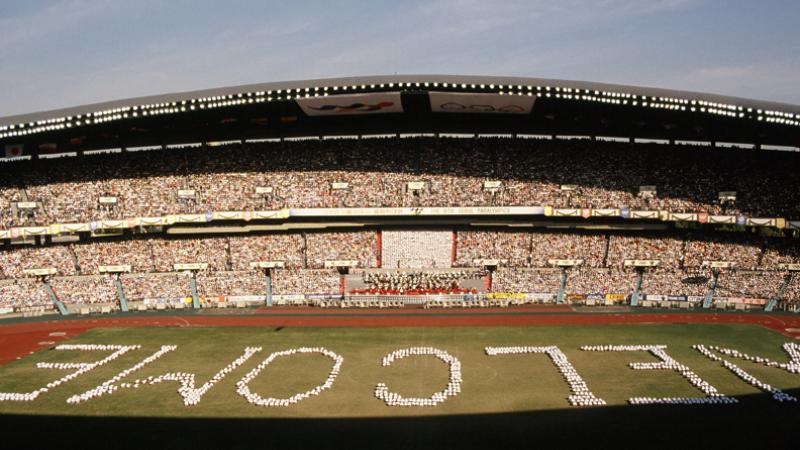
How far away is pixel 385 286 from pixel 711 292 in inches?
1126

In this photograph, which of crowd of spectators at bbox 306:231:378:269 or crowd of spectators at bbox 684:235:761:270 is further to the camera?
crowd of spectators at bbox 306:231:378:269

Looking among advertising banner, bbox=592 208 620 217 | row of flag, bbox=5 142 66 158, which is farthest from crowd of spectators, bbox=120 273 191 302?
advertising banner, bbox=592 208 620 217

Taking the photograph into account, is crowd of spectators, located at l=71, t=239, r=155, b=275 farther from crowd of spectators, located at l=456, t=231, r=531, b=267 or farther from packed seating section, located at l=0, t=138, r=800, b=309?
crowd of spectators, located at l=456, t=231, r=531, b=267

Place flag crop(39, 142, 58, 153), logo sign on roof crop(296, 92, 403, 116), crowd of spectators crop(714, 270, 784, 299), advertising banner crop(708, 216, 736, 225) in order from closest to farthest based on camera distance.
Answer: logo sign on roof crop(296, 92, 403, 116) → crowd of spectators crop(714, 270, 784, 299) → advertising banner crop(708, 216, 736, 225) → flag crop(39, 142, 58, 153)

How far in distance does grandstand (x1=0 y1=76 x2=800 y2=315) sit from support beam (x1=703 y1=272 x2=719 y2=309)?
0.12 metres

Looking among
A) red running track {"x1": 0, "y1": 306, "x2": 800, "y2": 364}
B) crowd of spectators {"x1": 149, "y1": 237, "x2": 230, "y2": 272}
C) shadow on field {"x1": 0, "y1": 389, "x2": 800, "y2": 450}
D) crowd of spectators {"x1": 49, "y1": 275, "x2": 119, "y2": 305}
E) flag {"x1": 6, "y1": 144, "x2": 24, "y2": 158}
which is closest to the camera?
shadow on field {"x1": 0, "y1": 389, "x2": 800, "y2": 450}

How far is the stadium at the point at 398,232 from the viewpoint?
3369 cm

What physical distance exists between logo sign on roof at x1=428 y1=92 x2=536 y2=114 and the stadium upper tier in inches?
260

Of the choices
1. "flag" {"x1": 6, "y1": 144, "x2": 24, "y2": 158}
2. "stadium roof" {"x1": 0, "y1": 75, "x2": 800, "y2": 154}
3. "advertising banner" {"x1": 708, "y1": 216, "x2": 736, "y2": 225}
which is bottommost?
"advertising banner" {"x1": 708, "y1": 216, "x2": 736, "y2": 225}

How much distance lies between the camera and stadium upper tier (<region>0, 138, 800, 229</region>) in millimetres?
47156

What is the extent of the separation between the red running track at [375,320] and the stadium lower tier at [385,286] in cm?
238

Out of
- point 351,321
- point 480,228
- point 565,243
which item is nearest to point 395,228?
point 480,228

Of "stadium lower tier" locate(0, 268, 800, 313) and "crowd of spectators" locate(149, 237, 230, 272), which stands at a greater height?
"crowd of spectators" locate(149, 237, 230, 272)

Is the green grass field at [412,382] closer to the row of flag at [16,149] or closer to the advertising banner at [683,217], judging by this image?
the advertising banner at [683,217]
